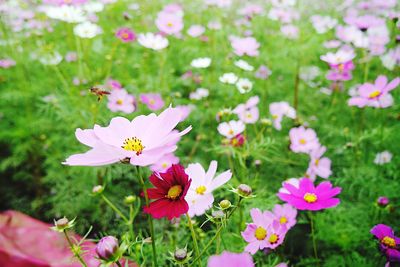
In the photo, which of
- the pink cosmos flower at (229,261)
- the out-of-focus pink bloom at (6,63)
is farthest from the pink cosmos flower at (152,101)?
the pink cosmos flower at (229,261)

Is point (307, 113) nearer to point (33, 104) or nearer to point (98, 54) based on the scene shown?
point (98, 54)

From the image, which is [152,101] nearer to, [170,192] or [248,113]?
[248,113]

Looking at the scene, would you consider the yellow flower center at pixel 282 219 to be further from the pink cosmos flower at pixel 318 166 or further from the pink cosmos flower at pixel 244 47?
→ the pink cosmos flower at pixel 244 47

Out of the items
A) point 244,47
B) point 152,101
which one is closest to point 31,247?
point 152,101

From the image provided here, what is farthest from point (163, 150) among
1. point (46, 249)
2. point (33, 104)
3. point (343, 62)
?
point (33, 104)

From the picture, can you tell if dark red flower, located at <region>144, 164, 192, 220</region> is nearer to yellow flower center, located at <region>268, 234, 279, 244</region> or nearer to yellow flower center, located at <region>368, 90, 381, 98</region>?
yellow flower center, located at <region>268, 234, 279, 244</region>
